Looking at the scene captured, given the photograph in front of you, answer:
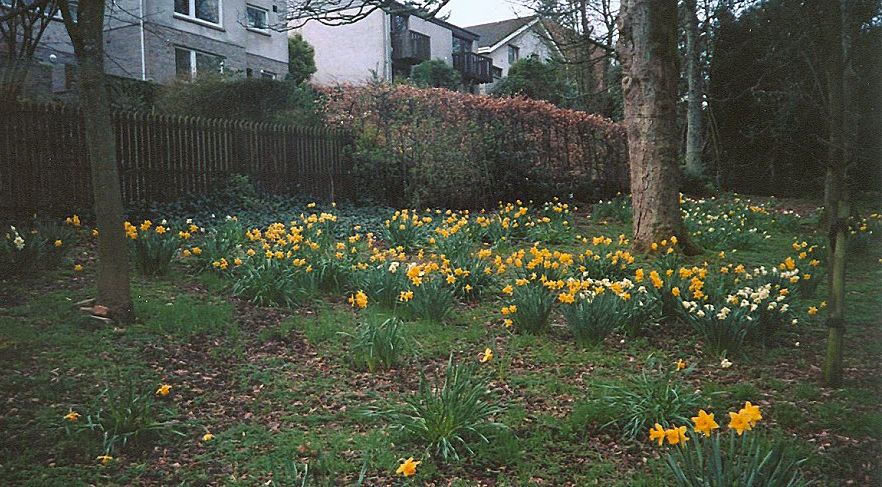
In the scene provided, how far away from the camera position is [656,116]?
6945 mm

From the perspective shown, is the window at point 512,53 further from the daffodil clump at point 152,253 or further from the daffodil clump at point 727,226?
the daffodil clump at point 152,253

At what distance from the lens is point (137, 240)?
5.47 m

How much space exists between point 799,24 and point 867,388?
1.84 metres

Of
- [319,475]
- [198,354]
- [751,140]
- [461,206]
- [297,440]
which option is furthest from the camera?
[751,140]

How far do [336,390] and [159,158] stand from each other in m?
7.06

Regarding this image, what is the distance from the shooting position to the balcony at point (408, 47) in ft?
102

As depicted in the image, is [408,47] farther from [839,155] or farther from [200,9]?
[839,155]

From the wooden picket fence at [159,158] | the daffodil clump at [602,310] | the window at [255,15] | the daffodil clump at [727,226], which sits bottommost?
the daffodil clump at [602,310]

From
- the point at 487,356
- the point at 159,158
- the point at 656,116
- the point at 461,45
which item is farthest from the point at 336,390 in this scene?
the point at 461,45

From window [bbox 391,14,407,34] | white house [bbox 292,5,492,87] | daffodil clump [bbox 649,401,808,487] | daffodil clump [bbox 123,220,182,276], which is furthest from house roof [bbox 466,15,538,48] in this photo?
daffodil clump [bbox 649,401,808,487]

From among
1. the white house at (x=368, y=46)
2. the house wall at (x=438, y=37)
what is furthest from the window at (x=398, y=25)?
the house wall at (x=438, y=37)

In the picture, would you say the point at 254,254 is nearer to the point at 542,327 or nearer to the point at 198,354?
the point at 198,354

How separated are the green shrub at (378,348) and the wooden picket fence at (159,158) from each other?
5.96m

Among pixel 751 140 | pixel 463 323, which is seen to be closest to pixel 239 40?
pixel 751 140
